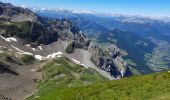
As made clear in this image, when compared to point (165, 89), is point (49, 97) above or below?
below

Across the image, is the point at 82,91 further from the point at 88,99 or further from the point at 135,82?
the point at 135,82

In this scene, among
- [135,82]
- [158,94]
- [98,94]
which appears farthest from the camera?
[135,82]

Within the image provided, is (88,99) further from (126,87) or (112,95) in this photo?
(126,87)

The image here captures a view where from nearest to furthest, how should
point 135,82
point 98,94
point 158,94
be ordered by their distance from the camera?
point 158,94
point 98,94
point 135,82

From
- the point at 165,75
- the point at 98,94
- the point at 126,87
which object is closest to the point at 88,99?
the point at 98,94

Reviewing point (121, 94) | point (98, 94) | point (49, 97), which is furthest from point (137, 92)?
point (49, 97)

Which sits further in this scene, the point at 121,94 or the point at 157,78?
the point at 157,78
